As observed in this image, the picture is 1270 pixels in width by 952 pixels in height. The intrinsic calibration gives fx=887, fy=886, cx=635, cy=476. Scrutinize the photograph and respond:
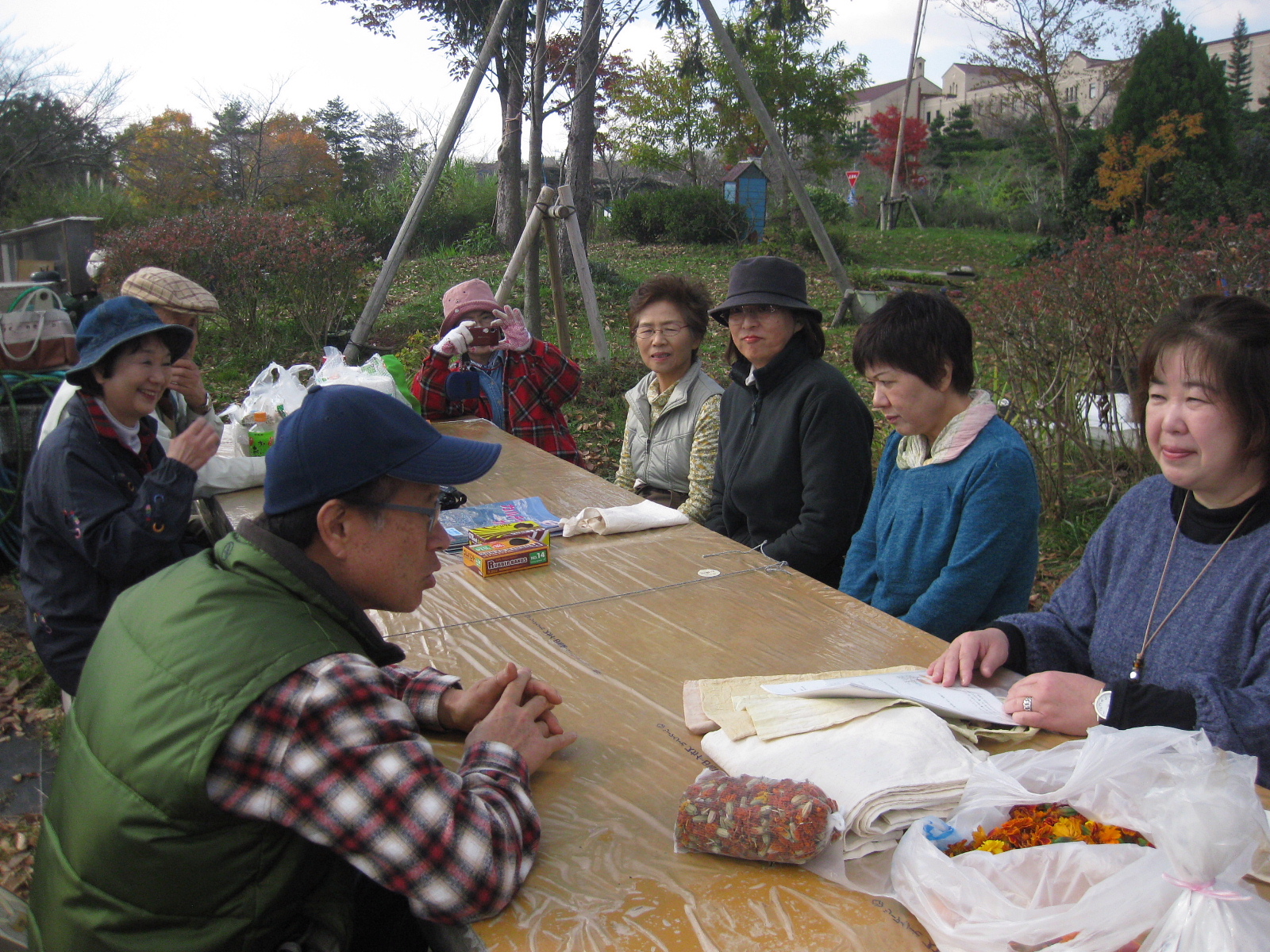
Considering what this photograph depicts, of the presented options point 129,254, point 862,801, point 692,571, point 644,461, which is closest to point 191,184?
point 129,254

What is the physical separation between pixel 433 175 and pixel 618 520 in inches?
199

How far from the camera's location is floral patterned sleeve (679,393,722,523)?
370cm

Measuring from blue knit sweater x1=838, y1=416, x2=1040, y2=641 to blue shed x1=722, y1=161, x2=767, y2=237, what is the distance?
18.6 meters

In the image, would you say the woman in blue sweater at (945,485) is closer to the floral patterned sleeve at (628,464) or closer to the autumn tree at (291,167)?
the floral patterned sleeve at (628,464)

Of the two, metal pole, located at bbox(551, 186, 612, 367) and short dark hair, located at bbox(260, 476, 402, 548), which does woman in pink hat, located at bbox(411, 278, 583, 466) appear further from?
short dark hair, located at bbox(260, 476, 402, 548)

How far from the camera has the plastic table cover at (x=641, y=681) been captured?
120 centimetres

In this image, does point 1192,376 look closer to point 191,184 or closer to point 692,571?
point 692,571

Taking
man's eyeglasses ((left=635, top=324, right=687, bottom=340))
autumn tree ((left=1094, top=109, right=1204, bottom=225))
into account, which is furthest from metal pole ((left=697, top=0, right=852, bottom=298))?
autumn tree ((left=1094, top=109, right=1204, bottom=225))

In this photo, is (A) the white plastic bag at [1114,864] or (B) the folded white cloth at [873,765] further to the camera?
(B) the folded white cloth at [873,765]

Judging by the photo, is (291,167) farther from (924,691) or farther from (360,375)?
(924,691)

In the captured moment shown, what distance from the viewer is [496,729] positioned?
1.54m

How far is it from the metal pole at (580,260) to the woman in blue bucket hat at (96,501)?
13.3 ft

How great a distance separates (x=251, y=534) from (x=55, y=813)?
0.50 metres

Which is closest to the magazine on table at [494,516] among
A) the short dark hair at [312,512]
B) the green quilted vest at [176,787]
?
the short dark hair at [312,512]
